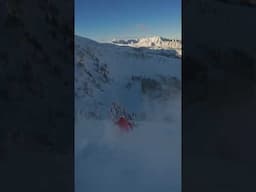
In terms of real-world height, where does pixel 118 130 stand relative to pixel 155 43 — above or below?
below

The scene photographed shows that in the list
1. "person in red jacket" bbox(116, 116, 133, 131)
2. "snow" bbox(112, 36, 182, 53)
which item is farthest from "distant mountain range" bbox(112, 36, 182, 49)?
"person in red jacket" bbox(116, 116, 133, 131)

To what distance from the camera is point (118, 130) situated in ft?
8.95

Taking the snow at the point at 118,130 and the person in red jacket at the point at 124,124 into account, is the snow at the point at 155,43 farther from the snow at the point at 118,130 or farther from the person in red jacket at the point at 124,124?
the person in red jacket at the point at 124,124

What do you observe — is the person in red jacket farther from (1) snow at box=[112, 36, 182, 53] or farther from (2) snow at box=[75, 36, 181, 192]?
(1) snow at box=[112, 36, 182, 53]

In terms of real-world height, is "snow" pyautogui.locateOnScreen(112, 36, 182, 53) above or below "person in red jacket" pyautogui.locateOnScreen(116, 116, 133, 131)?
above

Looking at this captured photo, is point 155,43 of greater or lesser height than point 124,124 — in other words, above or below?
above

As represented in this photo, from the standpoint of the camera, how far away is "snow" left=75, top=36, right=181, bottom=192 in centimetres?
273

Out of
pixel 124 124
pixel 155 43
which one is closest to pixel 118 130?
pixel 124 124

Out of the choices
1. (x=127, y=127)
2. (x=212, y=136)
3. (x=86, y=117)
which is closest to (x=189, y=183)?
(x=212, y=136)

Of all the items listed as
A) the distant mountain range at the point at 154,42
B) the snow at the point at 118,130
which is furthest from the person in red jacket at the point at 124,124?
the distant mountain range at the point at 154,42

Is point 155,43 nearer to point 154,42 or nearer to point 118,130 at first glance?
point 154,42

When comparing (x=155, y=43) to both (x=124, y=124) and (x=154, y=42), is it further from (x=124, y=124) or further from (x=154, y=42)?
(x=124, y=124)

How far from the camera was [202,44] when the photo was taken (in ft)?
9.34
